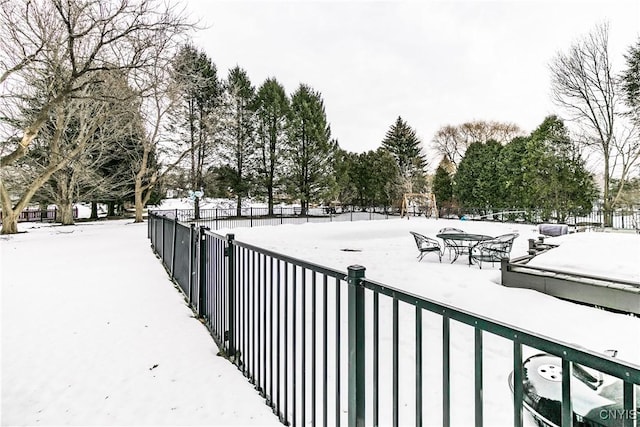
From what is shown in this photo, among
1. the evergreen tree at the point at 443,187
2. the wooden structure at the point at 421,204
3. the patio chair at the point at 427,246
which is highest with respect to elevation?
the evergreen tree at the point at 443,187

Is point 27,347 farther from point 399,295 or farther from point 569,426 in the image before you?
point 569,426

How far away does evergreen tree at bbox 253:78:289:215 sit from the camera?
25922 millimetres

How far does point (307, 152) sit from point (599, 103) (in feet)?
57.2

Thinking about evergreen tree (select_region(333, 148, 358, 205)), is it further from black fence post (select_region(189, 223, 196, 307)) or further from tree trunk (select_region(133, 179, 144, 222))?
black fence post (select_region(189, 223, 196, 307))

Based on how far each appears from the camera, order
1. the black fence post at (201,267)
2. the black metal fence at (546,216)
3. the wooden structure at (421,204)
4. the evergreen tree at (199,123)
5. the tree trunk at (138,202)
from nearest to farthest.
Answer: the black fence post at (201,267) < the black metal fence at (546,216) < the tree trunk at (138,202) < the evergreen tree at (199,123) < the wooden structure at (421,204)

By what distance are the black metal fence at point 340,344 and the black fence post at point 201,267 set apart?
0.04 ft

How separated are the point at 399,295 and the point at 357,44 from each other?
15.8m

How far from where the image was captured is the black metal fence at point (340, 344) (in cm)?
99

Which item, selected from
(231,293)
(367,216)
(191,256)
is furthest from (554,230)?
(367,216)

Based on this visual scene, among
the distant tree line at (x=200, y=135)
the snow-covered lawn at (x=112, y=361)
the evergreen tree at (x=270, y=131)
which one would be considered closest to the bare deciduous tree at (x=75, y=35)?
the distant tree line at (x=200, y=135)

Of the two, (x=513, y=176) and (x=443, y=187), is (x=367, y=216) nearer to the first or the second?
(x=443, y=187)

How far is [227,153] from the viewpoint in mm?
25594

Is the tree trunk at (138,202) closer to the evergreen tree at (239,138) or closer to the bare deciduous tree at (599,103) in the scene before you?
the evergreen tree at (239,138)

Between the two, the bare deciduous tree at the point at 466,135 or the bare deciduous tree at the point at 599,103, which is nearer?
the bare deciduous tree at the point at 599,103
